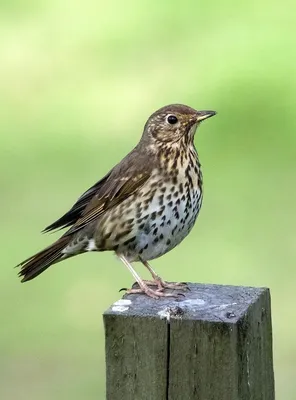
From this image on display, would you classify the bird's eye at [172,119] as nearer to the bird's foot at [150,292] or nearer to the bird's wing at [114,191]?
the bird's wing at [114,191]

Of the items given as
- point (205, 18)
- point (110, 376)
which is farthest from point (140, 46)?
point (110, 376)

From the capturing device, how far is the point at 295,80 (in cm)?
1447

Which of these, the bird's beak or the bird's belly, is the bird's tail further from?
the bird's beak

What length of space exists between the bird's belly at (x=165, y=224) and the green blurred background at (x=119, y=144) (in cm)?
266

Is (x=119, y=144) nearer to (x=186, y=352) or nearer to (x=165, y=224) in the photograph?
(x=165, y=224)

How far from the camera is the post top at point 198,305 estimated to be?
4301 mm

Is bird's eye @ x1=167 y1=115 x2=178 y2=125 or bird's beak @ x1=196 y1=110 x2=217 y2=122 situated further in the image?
bird's eye @ x1=167 y1=115 x2=178 y2=125

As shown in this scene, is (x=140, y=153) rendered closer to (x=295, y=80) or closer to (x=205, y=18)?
(x=295, y=80)

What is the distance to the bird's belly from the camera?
19.6 feet

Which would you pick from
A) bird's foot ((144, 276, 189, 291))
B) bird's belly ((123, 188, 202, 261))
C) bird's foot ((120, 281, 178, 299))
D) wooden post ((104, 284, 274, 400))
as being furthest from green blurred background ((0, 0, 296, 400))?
wooden post ((104, 284, 274, 400))

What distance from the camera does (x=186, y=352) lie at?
4227mm

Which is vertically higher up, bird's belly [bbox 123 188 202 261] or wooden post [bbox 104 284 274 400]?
bird's belly [bbox 123 188 202 261]

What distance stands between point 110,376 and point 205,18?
12.6 m

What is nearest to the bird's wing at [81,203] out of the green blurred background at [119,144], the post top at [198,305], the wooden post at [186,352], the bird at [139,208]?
the bird at [139,208]
